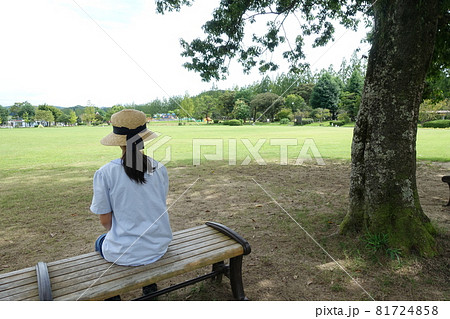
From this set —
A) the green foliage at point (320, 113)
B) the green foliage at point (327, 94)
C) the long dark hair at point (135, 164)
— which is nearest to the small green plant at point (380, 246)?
the long dark hair at point (135, 164)

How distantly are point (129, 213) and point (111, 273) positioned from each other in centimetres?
45

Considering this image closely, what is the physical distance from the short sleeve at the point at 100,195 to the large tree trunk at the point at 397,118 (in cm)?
310

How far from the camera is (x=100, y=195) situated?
6.96ft

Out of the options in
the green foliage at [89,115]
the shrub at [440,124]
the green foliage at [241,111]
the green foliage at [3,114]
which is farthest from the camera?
the green foliage at [89,115]

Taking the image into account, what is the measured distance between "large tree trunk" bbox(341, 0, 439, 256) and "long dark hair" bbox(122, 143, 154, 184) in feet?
9.30

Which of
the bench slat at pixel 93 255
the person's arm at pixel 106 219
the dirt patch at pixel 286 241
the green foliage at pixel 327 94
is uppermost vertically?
the green foliage at pixel 327 94

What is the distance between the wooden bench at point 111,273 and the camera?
187 centimetres

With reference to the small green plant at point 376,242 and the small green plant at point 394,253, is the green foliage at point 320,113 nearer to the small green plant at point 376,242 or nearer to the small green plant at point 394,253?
the small green plant at point 376,242

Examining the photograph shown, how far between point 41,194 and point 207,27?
18.0ft

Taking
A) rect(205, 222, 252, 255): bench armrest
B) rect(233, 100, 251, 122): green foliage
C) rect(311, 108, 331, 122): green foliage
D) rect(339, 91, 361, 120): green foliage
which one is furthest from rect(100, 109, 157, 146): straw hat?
rect(311, 108, 331, 122): green foliage

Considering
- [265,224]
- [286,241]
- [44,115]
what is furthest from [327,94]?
[44,115]

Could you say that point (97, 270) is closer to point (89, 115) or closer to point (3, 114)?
point (89, 115)

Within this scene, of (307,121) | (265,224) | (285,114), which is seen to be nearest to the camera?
(265,224)
